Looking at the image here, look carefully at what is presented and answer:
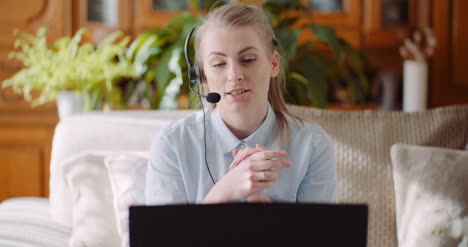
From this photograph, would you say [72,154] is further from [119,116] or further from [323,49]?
[323,49]

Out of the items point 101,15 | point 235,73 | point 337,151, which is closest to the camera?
point 235,73

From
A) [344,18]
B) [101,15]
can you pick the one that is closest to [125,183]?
[101,15]

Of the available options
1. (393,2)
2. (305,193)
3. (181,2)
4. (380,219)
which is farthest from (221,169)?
(393,2)

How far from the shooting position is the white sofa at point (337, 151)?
1.35 m

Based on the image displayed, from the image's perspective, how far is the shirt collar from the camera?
45.0 inches

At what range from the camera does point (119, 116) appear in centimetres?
164

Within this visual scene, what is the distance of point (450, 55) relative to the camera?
11.4 feet

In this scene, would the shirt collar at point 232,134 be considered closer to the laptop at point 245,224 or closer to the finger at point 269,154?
the finger at point 269,154

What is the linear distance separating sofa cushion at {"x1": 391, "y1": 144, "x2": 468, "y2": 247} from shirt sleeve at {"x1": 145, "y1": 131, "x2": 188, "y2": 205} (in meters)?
0.57

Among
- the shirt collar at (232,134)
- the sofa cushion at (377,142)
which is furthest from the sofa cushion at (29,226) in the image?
the sofa cushion at (377,142)

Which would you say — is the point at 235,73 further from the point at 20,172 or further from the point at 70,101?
the point at 20,172

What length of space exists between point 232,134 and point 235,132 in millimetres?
25

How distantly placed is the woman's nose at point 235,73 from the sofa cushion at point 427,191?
1.74 ft

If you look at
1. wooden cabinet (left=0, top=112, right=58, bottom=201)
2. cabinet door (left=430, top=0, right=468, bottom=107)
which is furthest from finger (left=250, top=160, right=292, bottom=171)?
cabinet door (left=430, top=0, right=468, bottom=107)
